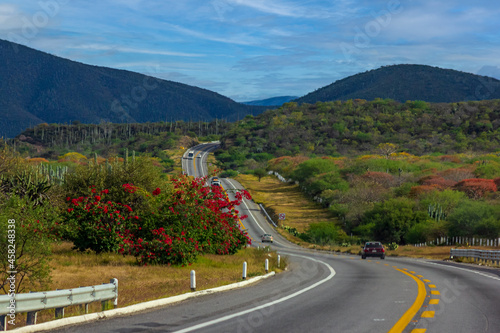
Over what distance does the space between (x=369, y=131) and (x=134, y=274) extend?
145 m

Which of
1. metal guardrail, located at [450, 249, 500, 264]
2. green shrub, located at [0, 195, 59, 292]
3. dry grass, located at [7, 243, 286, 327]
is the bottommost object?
metal guardrail, located at [450, 249, 500, 264]

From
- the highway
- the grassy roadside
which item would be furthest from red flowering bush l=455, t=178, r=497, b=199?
the highway

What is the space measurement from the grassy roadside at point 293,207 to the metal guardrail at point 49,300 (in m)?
37.9

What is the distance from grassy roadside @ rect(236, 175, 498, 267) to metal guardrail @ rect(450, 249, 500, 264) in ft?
25.1

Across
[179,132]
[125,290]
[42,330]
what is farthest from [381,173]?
[179,132]

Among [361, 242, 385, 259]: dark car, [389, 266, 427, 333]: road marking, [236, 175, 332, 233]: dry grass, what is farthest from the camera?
[236, 175, 332, 233]: dry grass

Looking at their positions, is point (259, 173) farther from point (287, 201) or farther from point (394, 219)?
point (394, 219)

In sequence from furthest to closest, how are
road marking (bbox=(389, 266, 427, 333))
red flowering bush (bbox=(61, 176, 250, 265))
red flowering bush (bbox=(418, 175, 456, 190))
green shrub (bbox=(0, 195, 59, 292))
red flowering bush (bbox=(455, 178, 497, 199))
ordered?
1. red flowering bush (bbox=(418, 175, 456, 190))
2. red flowering bush (bbox=(455, 178, 497, 199))
3. red flowering bush (bbox=(61, 176, 250, 265))
4. green shrub (bbox=(0, 195, 59, 292))
5. road marking (bbox=(389, 266, 427, 333))

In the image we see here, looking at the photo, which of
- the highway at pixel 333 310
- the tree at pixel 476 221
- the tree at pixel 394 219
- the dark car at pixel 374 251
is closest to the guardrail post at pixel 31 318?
the highway at pixel 333 310

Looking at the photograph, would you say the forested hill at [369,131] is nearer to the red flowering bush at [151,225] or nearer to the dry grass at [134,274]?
the red flowering bush at [151,225]

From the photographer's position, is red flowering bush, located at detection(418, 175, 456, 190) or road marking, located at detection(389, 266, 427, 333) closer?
road marking, located at detection(389, 266, 427, 333)

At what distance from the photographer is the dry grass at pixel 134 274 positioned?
47.9ft

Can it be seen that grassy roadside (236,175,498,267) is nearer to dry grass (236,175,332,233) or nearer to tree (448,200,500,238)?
dry grass (236,175,332,233)

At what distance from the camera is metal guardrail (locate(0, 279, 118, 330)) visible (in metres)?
9.19
